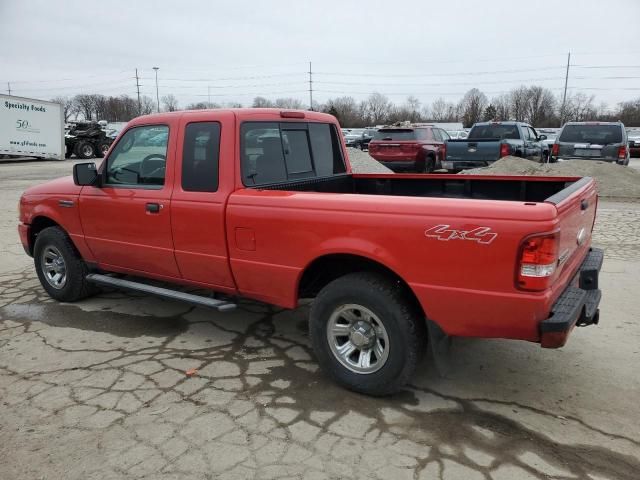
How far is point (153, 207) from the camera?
14.0 feet

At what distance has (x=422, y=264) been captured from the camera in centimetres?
304

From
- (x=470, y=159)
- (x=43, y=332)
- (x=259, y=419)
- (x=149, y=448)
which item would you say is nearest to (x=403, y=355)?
(x=259, y=419)

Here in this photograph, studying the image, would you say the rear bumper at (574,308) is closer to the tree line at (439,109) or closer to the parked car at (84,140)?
the parked car at (84,140)

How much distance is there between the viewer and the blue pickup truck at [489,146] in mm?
14297

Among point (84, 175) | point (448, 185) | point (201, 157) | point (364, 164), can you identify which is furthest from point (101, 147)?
point (448, 185)

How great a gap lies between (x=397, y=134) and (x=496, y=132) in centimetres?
287

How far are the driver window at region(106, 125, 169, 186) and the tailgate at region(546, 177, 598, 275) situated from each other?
2.99 m

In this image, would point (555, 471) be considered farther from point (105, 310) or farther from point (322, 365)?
point (105, 310)

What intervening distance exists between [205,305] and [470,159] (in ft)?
38.8

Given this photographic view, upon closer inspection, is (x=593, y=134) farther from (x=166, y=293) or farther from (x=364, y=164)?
(x=166, y=293)

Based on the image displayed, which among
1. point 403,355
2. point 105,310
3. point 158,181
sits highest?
point 158,181

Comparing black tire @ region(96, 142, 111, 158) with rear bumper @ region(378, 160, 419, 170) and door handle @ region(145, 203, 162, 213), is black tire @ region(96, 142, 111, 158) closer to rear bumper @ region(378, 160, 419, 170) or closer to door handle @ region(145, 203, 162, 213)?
rear bumper @ region(378, 160, 419, 170)

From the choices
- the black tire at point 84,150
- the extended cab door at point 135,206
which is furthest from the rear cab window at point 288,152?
the black tire at point 84,150

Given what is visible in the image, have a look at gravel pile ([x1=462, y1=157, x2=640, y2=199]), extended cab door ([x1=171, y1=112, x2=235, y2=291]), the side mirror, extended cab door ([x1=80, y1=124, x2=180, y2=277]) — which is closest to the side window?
extended cab door ([x1=171, y1=112, x2=235, y2=291])
